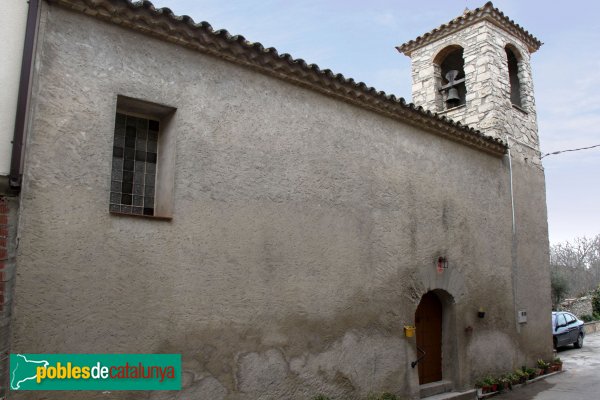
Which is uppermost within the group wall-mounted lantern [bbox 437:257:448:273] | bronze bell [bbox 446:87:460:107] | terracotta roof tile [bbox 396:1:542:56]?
terracotta roof tile [bbox 396:1:542:56]

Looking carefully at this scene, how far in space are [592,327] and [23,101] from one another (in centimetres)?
2249

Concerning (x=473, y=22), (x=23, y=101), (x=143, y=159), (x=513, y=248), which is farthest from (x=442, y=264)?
(x=23, y=101)

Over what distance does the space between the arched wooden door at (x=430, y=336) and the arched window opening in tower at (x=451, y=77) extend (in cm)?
494

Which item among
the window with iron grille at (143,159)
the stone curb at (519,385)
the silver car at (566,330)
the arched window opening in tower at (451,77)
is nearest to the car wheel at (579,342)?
the silver car at (566,330)

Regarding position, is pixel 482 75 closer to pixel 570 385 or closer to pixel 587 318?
pixel 570 385

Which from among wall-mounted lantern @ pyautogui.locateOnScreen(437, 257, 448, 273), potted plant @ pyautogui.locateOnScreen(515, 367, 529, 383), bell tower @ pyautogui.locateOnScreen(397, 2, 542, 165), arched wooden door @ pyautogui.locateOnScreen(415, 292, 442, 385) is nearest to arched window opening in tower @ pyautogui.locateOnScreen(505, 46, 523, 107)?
bell tower @ pyautogui.locateOnScreen(397, 2, 542, 165)

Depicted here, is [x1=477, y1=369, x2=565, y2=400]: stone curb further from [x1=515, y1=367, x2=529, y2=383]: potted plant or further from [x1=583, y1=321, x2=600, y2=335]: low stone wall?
[x1=583, y1=321, x2=600, y2=335]: low stone wall

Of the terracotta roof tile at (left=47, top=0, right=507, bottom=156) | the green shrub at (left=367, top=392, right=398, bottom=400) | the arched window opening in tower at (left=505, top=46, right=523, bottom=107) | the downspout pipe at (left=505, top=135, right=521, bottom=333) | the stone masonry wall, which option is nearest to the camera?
the terracotta roof tile at (left=47, top=0, right=507, bottom=156)

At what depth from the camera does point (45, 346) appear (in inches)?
162

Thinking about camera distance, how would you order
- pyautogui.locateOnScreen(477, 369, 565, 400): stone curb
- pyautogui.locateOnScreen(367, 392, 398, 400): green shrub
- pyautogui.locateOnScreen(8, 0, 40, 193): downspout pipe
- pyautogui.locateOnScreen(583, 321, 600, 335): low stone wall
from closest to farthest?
1. pyautogui.locateOnScreen(8, 0, 40, 193): downspout pipe
2. pyautogui.locateOnScreen(367, 392, 398, 400): green shrub
3. pyautogui.locateOnScreen(477, 369, 565, 400): stone curb
4. pyautogui.locateOnScreen(583, 321, 600, 335): low stone wall

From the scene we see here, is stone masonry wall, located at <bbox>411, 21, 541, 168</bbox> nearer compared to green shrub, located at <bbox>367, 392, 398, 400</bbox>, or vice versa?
green shrub, located at <bbox>367, 392, 398, 400</bbox>

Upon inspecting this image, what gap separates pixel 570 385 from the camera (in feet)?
30.2

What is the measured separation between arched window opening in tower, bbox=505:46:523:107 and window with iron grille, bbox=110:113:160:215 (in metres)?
9.35

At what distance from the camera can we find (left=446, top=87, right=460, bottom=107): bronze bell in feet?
35.8
